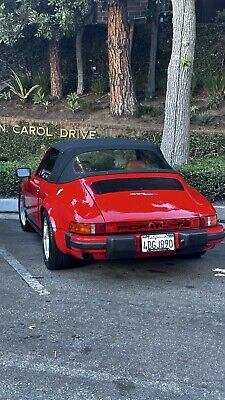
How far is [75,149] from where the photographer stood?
21.7ft

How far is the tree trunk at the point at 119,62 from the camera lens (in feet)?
51.9

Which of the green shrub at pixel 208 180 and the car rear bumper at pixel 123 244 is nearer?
the car rear bumper at pixel 123 244

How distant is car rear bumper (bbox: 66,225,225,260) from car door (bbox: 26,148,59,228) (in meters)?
1.25

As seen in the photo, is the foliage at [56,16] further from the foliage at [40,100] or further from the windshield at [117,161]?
the windshield at [117,161]

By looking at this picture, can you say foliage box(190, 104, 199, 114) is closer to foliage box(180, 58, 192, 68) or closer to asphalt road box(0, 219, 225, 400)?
foliage box(180, 58, 192, 68)

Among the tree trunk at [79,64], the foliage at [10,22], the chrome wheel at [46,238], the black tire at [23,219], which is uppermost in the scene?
the foliage at [10,22]

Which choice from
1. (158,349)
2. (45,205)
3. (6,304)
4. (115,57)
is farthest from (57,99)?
(158,349)

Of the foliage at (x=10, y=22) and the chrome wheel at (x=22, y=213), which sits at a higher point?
the foliage at (x=10, y=22)

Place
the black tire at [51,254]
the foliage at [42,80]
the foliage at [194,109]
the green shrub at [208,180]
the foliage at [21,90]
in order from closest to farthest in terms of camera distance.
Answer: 1. the black tire at [51,254]
2. the green shrub at [208,180]
3. the foliage at [194,109]
4. the foliage at [21,90]
5. the foliage at [42,80]

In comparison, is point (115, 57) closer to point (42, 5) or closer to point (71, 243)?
point (42, 5)

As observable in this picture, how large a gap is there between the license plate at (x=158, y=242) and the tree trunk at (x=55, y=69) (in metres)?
13.1

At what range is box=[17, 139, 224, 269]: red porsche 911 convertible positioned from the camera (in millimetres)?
5363

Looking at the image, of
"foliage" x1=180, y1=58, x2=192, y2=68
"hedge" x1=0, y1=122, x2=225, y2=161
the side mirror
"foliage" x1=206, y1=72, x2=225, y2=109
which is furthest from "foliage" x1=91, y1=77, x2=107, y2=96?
the side mirror

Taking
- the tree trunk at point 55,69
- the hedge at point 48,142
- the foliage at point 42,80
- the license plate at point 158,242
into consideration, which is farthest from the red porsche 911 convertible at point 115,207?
the foliage at point 42,80
